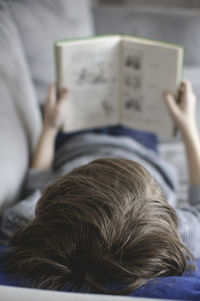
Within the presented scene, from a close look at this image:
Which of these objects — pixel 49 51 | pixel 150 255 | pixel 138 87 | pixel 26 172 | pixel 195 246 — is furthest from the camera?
pixel 49 51

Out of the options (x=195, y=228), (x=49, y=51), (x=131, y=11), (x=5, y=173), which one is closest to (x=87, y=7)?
(x=131, y=11)

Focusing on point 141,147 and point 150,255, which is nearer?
point 150,255

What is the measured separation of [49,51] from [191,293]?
37.8 inches

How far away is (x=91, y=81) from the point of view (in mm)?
1103

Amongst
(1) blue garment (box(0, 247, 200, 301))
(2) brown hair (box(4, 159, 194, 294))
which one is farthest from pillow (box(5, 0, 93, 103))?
(1) blue garment (box(0, 247, 200, 301))

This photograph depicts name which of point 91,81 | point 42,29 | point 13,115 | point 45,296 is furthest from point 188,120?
point 45,296

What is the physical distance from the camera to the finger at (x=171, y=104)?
105 cm

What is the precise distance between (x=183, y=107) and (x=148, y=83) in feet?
0.37

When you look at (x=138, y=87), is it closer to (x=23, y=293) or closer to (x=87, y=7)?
(x=87, y=7)

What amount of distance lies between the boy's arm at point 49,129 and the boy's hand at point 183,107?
28 cm

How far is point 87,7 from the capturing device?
148 cm

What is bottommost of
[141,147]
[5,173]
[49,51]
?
[141,147]

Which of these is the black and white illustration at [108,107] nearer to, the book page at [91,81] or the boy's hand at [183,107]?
the book page at [91,81]

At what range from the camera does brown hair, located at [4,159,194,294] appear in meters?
0.55
